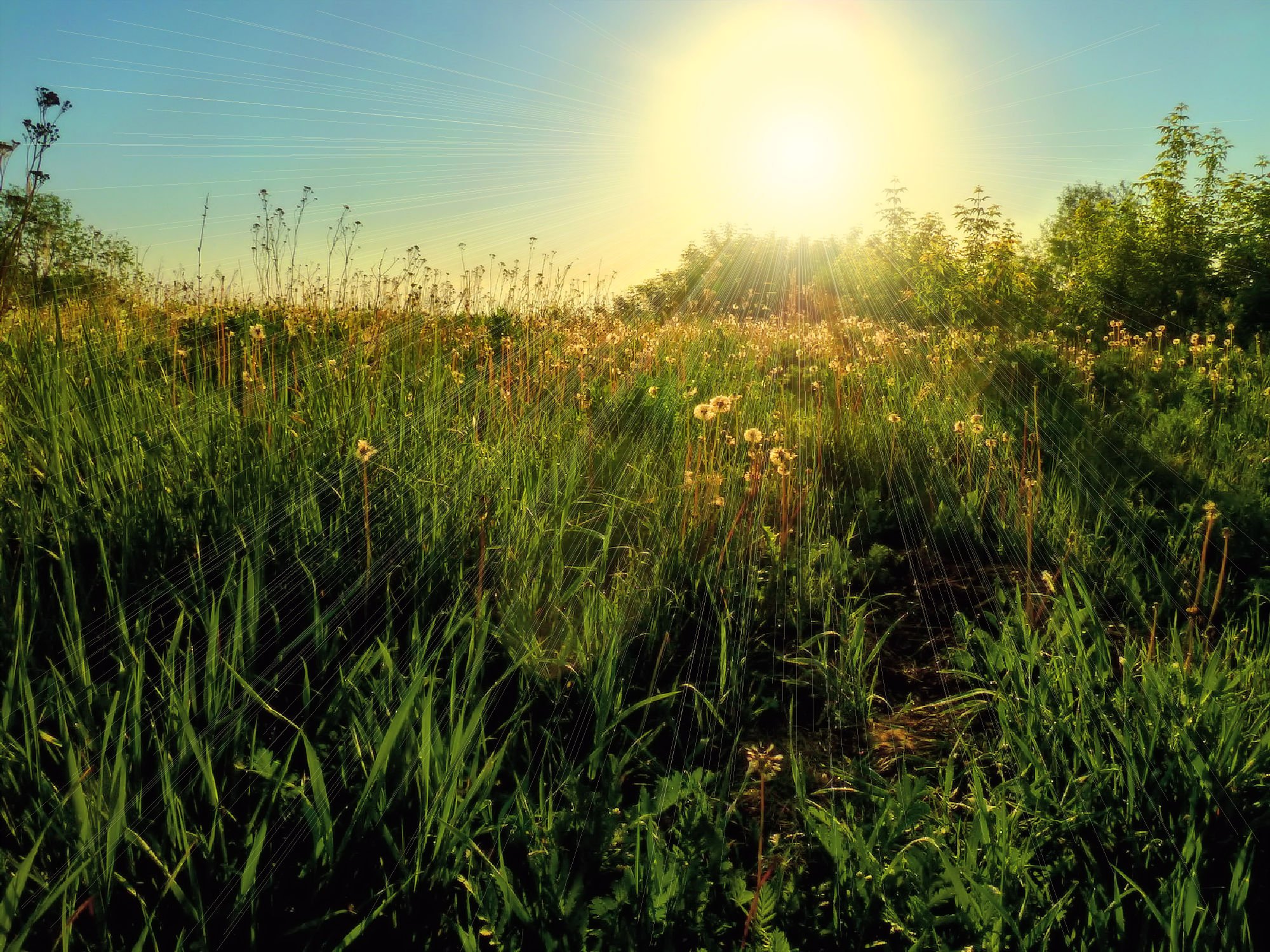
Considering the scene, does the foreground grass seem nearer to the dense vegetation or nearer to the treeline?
the dense vegetation

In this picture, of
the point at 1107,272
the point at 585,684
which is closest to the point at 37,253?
the point at 585,684

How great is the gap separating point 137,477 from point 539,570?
4.41ft

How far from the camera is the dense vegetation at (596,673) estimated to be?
1.08 m

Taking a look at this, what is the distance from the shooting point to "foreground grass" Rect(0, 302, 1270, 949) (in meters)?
1.08

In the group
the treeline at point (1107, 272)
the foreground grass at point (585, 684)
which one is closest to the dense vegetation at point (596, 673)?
the foreground grass at point (585, 684)

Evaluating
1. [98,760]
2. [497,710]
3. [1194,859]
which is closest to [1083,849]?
[1194,859]

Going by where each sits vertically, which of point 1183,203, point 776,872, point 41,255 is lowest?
point 776,872

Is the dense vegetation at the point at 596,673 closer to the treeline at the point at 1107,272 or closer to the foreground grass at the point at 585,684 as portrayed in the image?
the foreground grass at the point at 585,684

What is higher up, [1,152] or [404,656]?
[1,152]

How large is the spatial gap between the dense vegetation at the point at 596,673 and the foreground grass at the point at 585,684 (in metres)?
0.01

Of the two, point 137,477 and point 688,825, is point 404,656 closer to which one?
point 688,825

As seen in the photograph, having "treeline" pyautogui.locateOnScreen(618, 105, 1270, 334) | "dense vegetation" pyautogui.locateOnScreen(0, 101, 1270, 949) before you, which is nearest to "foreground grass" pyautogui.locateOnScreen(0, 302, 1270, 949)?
"dense vegetation" pyautogui.locateOnScreen(0, 101, 1270, 949)

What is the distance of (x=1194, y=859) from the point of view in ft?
3.60

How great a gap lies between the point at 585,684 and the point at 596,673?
0.06m
